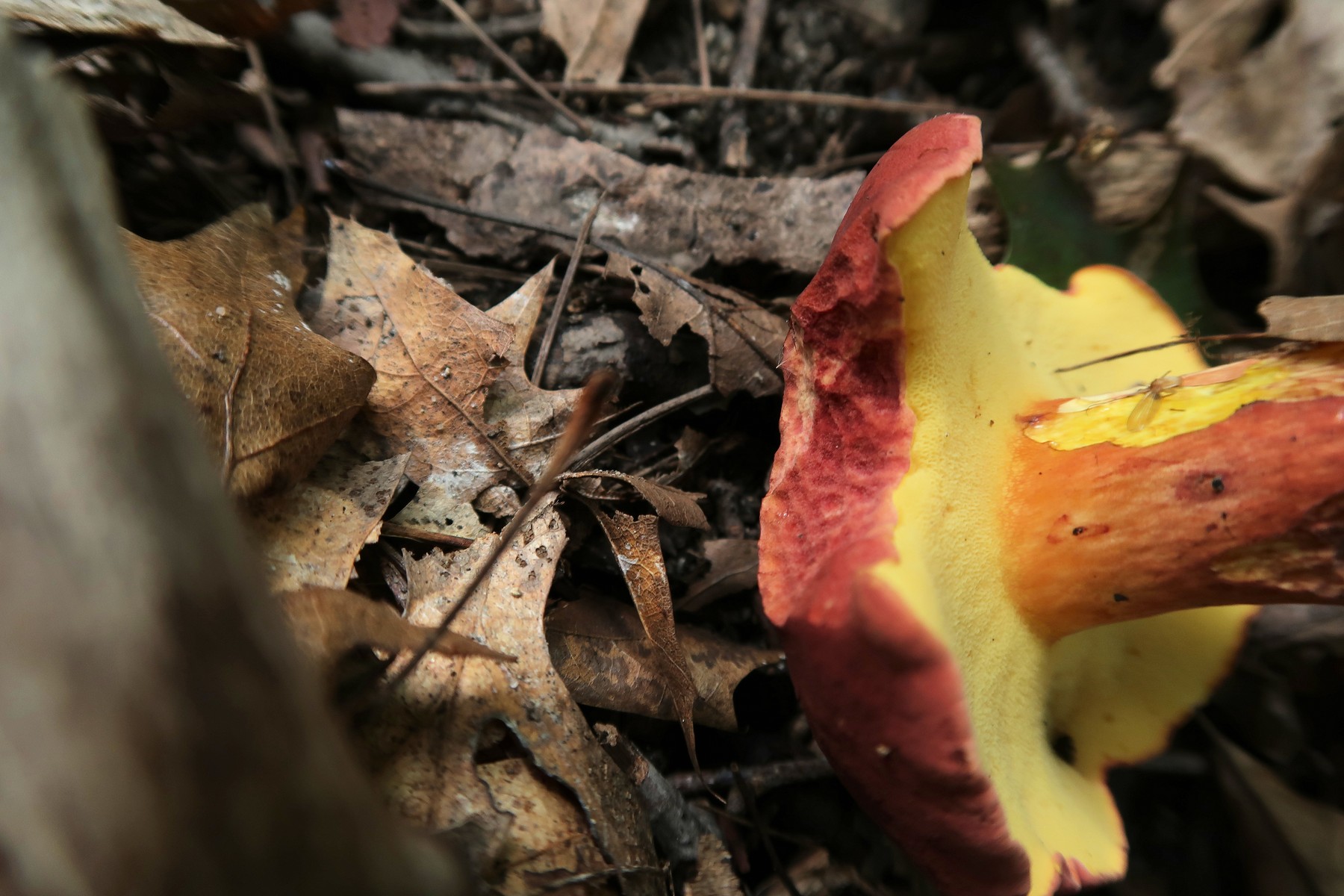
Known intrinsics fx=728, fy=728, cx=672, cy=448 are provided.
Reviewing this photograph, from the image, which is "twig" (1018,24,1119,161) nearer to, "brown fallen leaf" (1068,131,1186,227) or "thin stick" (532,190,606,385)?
"brown fallen leaf" (1068,131,1186,227)

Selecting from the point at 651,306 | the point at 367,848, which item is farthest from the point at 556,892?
the point at 651,306

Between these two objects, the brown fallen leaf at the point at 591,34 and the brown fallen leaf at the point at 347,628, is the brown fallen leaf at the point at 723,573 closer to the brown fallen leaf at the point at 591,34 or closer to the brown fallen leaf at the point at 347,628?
the brown fallen leaf at the point at 347,628

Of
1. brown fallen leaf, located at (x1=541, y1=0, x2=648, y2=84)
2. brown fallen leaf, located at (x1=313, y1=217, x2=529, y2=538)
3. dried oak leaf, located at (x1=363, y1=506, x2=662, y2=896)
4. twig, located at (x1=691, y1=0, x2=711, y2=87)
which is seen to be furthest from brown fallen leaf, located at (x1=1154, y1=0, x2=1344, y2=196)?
dried oak leaf, located at (x1=363, y1=506, x2=662, y2=896)

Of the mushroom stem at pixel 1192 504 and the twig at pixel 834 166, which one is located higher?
the twig at pixel 834 166

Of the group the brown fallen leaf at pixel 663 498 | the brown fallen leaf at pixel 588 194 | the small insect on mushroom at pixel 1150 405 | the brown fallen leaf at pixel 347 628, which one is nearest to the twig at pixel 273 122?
the brown fallen leaf at pixel 588 194

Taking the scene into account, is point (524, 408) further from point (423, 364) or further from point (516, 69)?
point (516, 69)

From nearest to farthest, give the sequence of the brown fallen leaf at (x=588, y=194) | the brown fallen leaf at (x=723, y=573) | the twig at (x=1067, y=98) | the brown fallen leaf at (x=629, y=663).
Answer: the brown fallen leaf at (x=629, y=663) < the brown fallen leaf at (x=723, y=573) < the brown fallen leaf at (x=588, y=194) < the twig at (x=1067, y=98)

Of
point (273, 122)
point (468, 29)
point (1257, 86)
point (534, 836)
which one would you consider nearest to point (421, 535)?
point (534, 836)
